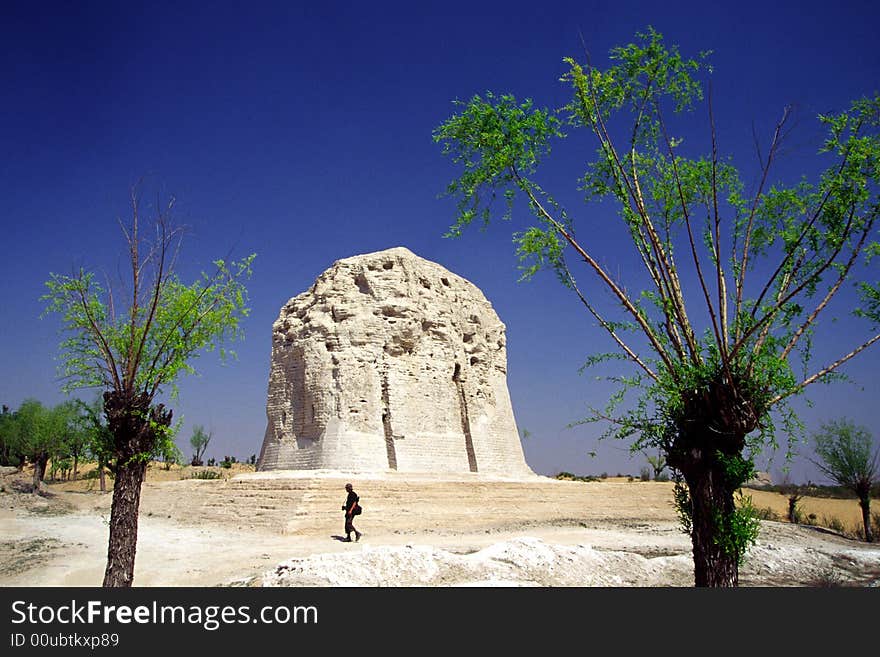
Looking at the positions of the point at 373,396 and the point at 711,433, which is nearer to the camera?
the point at 711,433

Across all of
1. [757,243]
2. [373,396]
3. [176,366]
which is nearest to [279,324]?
[373,396]

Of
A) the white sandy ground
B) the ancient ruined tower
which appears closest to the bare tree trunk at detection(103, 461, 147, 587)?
the white sandy ground

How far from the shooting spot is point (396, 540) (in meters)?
14.2

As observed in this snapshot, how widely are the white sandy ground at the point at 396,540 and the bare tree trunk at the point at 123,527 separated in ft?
4.53

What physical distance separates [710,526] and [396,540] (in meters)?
8.05

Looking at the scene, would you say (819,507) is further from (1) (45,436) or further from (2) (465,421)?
(1) (45,436)

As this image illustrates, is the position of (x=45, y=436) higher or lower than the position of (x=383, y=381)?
lower

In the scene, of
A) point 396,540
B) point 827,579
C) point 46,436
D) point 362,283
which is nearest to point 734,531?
point 827,579

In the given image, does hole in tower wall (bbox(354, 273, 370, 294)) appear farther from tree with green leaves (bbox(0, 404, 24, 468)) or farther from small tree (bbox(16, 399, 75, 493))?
tree with green leaves (bbox(0, 404, 24, 468))

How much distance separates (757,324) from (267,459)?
2040 cm

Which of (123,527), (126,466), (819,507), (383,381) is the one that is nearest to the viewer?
(123,527)

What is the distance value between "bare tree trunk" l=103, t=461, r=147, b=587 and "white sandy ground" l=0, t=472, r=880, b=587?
1.38 meters

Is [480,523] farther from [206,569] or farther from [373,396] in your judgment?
[206,569]

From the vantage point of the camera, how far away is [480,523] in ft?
59.5
